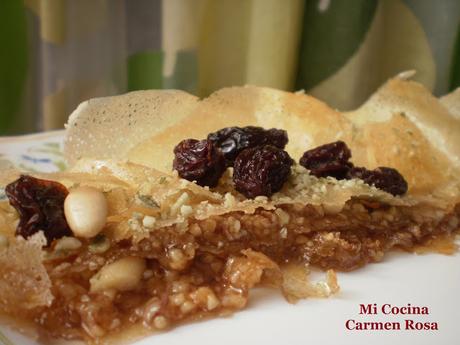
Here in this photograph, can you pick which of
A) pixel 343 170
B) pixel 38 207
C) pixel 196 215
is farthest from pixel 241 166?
pixel 38 207

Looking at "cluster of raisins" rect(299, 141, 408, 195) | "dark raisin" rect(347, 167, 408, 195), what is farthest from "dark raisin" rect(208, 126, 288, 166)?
"dark raisin" rect(347, 167, 408, 195)

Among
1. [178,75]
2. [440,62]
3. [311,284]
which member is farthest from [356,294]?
[440,62]

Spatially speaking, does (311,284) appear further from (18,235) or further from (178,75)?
(178,75)

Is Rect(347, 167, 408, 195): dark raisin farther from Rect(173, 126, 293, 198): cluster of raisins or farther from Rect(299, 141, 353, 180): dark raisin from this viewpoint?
Rect(173, 126, 293, 198): cluster of raisins

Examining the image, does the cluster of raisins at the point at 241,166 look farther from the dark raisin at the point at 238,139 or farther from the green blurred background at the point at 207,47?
the green blurred background at the point at 207,47

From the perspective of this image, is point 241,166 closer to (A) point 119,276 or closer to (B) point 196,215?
(B) point 196,215

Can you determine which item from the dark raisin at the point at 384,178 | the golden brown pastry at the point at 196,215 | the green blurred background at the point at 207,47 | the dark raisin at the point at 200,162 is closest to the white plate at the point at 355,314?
the golden brown pastry at the point at 196,215
